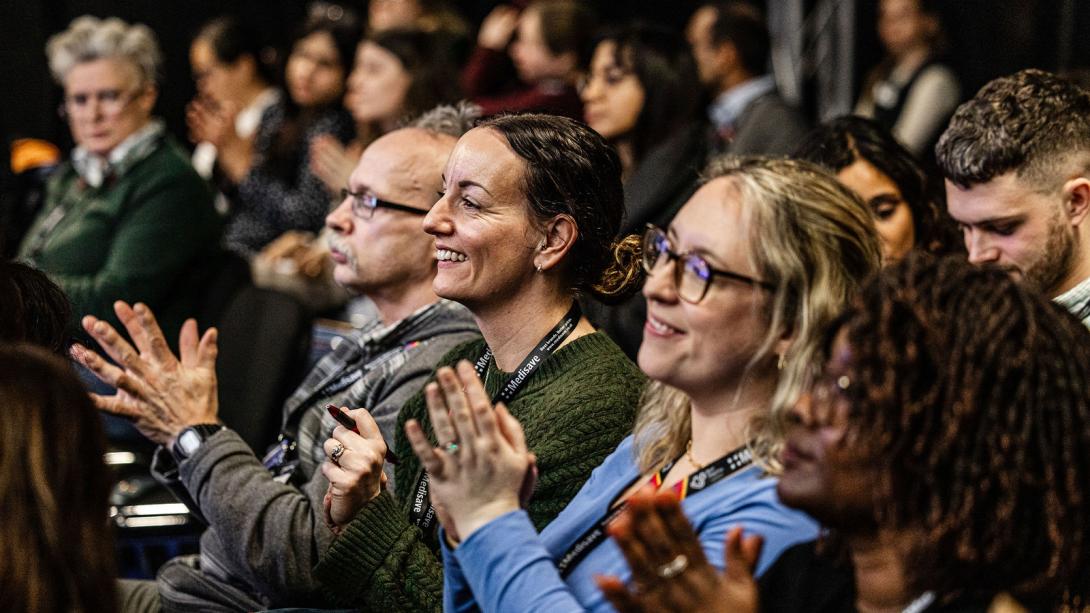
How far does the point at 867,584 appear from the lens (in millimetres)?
1480

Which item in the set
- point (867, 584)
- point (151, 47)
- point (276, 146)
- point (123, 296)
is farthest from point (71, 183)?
point (867, 584)

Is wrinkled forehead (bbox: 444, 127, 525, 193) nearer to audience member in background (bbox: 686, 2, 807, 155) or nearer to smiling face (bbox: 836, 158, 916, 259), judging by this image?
smiling face (bbox: 836, 158, 916, 259)

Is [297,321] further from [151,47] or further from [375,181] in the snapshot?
[151,47]

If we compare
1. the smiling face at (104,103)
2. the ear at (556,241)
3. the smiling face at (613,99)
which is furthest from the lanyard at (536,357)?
the smiling face at (104,103)

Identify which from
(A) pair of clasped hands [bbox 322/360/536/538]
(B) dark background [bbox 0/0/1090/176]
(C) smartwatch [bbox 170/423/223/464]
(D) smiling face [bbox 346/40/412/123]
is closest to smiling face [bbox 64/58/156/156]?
(D) smiling face [bbox 346/40/412/123]

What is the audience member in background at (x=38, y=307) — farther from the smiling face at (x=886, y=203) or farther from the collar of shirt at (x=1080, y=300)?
the collar of shirt at (x=1080, y=300)

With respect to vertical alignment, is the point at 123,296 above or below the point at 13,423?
below

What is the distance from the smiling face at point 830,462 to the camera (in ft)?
4.76

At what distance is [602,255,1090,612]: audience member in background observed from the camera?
141 cm

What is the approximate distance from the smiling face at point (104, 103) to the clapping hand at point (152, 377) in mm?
1756

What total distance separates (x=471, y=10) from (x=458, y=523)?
237 inches

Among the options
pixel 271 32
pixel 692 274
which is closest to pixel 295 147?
pixel 271 32

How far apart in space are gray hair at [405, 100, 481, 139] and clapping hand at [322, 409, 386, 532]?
2.90 feet

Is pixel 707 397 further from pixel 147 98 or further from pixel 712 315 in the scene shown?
pixel 147 98
